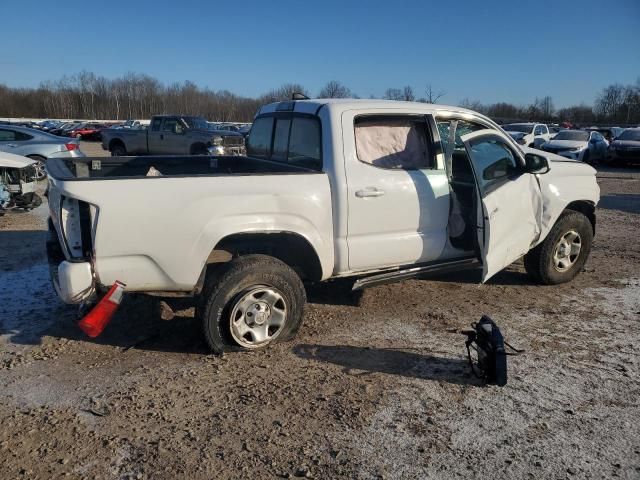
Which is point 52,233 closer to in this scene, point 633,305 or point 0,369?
point 0,369

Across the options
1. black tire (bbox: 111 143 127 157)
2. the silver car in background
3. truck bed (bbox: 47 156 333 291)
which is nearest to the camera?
truck bed (bbox: 47 156 333 291)

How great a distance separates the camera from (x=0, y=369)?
12.5 feet

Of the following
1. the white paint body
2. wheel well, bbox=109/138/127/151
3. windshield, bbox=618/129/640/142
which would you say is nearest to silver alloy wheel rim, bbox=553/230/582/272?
the white paint body

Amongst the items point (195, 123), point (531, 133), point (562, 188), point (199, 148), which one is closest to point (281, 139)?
point (562, 188)

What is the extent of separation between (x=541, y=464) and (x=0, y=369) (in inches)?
143

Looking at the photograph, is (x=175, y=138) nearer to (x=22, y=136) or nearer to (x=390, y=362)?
(x=22, y=136)

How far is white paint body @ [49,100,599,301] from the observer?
357 centimetres

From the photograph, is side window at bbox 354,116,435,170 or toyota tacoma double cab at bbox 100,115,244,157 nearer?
side window at bbox 354,116,435,170

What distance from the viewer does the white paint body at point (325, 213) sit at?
357cm

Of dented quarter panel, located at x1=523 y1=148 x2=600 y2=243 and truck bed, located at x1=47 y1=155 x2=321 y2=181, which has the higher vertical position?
truck bed, located at x1=47 y1=155 x2=321 y2=181

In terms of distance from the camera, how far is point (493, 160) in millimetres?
5219

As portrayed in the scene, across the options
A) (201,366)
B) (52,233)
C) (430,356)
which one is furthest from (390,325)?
(52,233)

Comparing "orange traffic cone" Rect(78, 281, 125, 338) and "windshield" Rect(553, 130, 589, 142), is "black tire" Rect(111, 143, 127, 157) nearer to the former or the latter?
"windshield" Rect(553, 130, 589, 142)

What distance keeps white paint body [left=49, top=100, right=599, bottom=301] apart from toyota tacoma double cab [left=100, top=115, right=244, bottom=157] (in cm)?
1381
